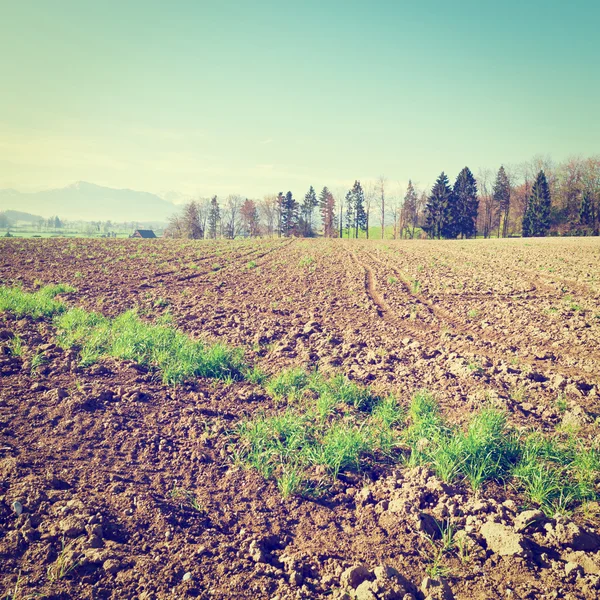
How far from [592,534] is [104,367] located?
6.81m

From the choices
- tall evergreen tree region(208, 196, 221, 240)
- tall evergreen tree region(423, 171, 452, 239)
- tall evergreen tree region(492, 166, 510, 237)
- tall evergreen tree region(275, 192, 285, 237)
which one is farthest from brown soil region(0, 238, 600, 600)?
tall evergreen tree region(208, 196, 221, 240)

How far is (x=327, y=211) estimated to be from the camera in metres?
96.6

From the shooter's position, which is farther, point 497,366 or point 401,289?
point 401,289

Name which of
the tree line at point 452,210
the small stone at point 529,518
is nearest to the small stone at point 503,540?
the small stone at point 529,518

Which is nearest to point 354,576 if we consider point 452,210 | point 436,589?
point 436,589

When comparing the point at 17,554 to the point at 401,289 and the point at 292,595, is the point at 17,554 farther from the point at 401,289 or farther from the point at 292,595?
the point at 401,289

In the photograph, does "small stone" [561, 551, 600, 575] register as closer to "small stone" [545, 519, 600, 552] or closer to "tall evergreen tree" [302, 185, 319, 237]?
"small stone" [545, 519, 600, 552]

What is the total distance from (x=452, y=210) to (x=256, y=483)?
85499 mm

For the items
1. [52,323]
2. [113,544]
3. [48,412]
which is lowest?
[113,544]

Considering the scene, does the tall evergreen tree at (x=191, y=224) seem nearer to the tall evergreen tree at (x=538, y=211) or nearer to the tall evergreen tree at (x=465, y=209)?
the tall evergreen tree at (x=465, y=209)

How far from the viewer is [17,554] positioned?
2896mm

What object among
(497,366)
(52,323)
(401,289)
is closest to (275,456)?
(497,366)

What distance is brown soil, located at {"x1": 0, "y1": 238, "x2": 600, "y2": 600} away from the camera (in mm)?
2893

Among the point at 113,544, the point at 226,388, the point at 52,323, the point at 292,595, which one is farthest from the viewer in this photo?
the point at 52,323
